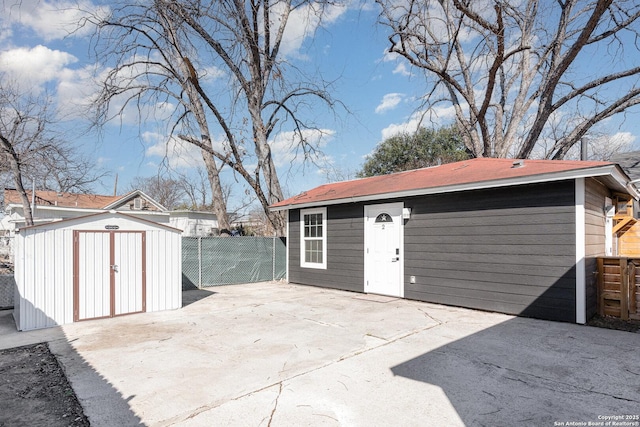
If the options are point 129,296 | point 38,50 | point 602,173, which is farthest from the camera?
point 38,50

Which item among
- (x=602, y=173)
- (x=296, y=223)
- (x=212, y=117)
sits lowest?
(x=296, y=223)

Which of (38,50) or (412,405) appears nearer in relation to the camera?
(412,405)

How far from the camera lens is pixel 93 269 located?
18.1ft

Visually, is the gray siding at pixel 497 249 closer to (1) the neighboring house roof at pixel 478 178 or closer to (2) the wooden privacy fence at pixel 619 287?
(1) the neighboring house roof at pixel 478 178

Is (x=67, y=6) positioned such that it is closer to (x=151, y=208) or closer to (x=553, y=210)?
(x=553, y=210)

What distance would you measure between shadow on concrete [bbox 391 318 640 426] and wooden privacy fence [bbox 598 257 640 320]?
810 millimetres

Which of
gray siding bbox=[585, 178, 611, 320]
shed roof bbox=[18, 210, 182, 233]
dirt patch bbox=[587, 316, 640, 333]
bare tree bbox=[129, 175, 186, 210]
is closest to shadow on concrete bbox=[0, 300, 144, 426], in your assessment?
shed roof bbox=[18, 210, 182, 233]

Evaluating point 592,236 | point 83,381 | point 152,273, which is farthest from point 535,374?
point 152,273

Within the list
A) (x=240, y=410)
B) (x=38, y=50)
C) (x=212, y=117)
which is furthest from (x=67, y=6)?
(x=240, y=410)

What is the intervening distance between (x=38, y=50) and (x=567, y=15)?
14992mm

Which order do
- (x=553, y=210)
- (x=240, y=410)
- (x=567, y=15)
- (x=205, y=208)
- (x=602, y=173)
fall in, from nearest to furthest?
(x=240, y=410) → (x=602, y=173) → (x=553, y=210) → (x=567, y=15) → (x=205, y=208)

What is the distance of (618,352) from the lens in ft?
12.9

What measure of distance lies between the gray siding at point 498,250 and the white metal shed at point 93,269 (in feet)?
15.3

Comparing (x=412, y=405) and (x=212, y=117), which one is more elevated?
(x=212, y=117)
